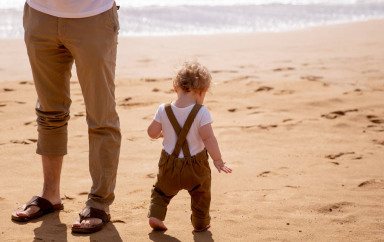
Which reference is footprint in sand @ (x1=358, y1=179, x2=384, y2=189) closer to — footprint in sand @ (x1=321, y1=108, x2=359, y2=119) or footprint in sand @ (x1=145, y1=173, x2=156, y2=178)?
footprint in sand @ (x1=145, y1=173, x2=156, y2=178)

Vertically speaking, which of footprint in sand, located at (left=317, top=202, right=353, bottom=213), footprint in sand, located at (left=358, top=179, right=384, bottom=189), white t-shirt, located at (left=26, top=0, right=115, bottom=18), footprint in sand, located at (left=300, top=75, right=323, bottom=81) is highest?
white t-shirt, located at (left=26, top=0, right=115, bottom=18)

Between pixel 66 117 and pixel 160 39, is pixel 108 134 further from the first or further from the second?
pixel 160 39

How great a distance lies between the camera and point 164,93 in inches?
272

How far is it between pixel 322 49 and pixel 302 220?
6.82m

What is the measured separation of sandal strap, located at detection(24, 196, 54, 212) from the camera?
349 centimetres

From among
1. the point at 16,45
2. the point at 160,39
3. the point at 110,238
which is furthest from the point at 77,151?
the point at 160,39

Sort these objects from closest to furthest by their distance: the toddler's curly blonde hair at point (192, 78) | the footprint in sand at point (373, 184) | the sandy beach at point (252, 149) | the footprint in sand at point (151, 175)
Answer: the toddler's curly blonde hair at point (192, 78) < the sandy beach at point (252, 149) < the footprint in sand at point (373, 184) < the footprint in sand at point (151, 175)

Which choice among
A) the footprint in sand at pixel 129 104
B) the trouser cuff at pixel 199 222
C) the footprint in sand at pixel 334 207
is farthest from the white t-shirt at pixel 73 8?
the footprint in sand at pixel 129 104

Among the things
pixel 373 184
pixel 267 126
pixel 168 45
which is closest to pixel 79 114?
pixel 267 126

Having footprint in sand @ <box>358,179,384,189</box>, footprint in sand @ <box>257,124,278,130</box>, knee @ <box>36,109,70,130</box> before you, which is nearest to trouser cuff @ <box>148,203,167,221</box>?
knee @ <box>36,109,70,130</box>

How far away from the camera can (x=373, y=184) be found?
4.09 m

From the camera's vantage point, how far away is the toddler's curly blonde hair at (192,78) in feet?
10.6

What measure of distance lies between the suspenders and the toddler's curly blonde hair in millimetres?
111

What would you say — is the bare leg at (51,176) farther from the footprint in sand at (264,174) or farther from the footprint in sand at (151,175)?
the footprint in sand at (264,174)
